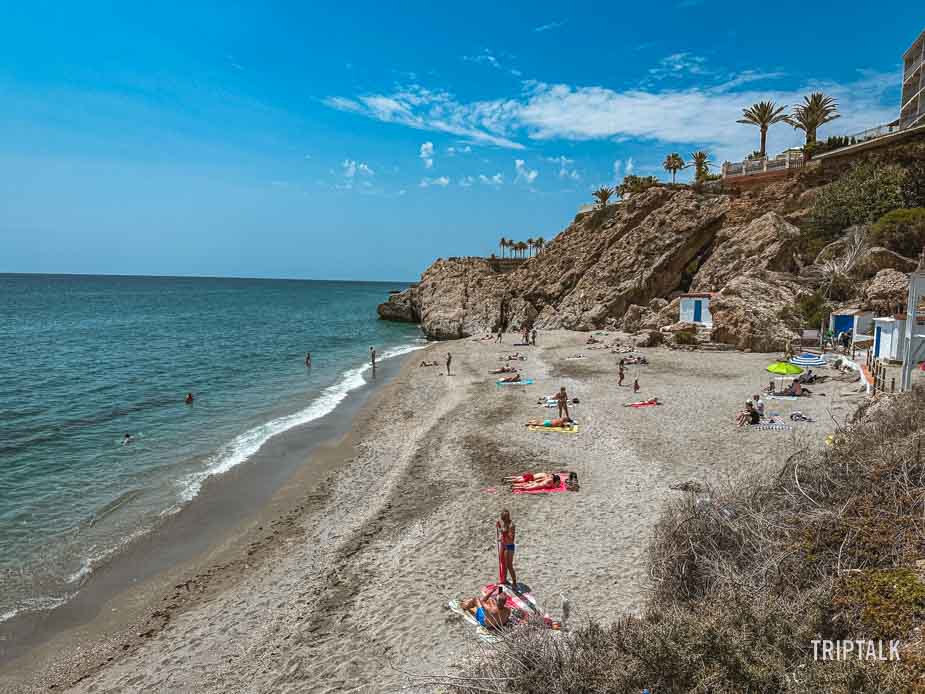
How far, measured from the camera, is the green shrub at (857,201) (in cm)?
3878

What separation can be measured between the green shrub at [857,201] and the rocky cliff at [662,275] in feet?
6.67

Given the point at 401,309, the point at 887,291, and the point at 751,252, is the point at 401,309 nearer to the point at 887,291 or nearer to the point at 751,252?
the point at 751,252

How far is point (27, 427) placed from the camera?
21.3m

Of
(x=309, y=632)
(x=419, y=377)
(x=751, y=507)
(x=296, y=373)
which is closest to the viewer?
(x=751, y=507)

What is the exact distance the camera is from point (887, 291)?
3003cm

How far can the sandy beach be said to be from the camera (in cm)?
788

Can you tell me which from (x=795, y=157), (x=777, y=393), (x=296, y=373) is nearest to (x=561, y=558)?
(x=777, y=393)

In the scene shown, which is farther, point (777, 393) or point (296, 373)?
point (296, 373)

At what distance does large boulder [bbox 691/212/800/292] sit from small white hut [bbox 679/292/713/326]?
3.89 meters

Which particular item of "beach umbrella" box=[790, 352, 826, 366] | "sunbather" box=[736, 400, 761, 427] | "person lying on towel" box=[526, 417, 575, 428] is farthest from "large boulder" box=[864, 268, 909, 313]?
"person lying on towel" box=[526, 417, 575, 428]

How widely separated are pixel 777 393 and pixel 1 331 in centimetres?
7025

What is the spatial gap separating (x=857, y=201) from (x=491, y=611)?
44.9 meters

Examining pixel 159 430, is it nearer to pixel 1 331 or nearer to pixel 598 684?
pixel 598 684

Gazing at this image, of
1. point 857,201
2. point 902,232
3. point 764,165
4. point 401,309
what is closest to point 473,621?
point 902,232
